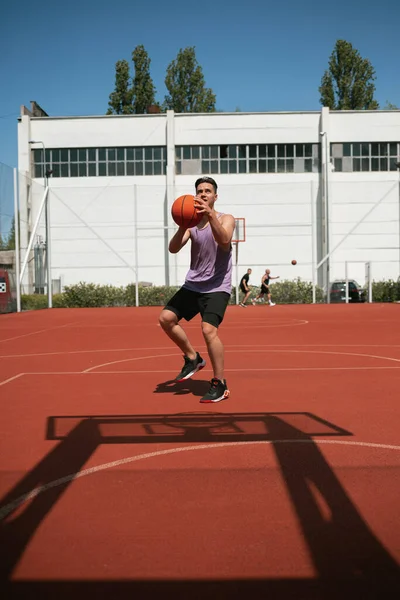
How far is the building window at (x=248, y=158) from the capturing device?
4278 centimetres

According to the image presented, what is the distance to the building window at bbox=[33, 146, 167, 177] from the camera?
4309 centimetres

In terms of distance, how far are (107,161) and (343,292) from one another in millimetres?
18143

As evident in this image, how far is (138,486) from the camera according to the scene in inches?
142

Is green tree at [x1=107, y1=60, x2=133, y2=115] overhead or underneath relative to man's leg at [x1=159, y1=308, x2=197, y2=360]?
overhead

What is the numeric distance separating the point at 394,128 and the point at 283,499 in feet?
142

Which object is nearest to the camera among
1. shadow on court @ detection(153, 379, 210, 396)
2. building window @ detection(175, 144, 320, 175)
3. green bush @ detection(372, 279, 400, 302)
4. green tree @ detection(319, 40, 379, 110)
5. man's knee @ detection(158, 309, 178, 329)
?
man's knee @ detection(158, 309, 178, 329)

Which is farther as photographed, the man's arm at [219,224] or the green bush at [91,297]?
the green bush at [91,297]

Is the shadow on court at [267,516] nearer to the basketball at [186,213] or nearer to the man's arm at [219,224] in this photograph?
the man's arm at [219,224]

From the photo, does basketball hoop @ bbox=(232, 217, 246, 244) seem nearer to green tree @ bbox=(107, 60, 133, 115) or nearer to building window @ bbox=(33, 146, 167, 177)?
building window @ bbox=(33, 146, 167, 177)

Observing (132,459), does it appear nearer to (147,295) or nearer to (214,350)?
(214,350)

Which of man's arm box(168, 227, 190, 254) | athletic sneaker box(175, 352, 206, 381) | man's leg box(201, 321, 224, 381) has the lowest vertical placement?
athletic sneaker box(175, 352, 206, 381)

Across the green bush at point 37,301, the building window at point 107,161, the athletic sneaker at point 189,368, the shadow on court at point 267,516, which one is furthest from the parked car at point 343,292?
the shadow on court at point 267,516

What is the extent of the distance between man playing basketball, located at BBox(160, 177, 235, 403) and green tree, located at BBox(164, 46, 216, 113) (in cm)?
5276

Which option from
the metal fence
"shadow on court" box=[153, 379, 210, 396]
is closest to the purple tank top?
A: "shadow on court" box=[153, 379, 210, 396]
